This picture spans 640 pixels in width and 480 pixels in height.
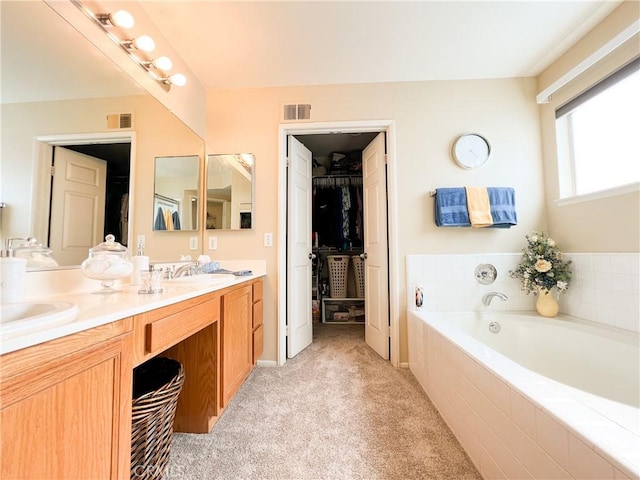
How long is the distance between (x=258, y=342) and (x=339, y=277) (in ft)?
5.18

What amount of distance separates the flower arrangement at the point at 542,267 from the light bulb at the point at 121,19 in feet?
9.73

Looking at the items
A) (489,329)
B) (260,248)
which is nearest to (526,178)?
(489,329)

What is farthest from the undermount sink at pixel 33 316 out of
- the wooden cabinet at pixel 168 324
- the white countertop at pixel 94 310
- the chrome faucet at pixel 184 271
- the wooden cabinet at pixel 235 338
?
the chrome faucet at pixel 184 271

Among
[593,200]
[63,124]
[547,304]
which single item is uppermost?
[63,124]

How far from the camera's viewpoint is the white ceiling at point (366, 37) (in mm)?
1479

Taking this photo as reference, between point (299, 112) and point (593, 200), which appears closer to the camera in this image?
point (593, 200)

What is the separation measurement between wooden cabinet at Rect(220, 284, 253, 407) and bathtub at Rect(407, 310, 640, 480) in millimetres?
1199

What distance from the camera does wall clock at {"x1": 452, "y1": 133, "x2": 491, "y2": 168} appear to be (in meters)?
2.04

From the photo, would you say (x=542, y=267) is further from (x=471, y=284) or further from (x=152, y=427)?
Result: (x=152, y=427)

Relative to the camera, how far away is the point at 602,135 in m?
1.67

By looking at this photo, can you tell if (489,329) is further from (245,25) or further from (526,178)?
(245,25)

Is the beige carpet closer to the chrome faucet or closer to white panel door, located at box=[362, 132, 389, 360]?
white panel door, located at box=[362, 132, 389, 360]

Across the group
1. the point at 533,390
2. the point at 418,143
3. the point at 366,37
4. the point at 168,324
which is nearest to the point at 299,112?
the point at 366,37

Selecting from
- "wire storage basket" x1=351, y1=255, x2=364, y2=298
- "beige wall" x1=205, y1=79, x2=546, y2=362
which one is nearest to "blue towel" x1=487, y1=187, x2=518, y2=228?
"beige wall" x1=205, y1=79, x2=546, y2=362
